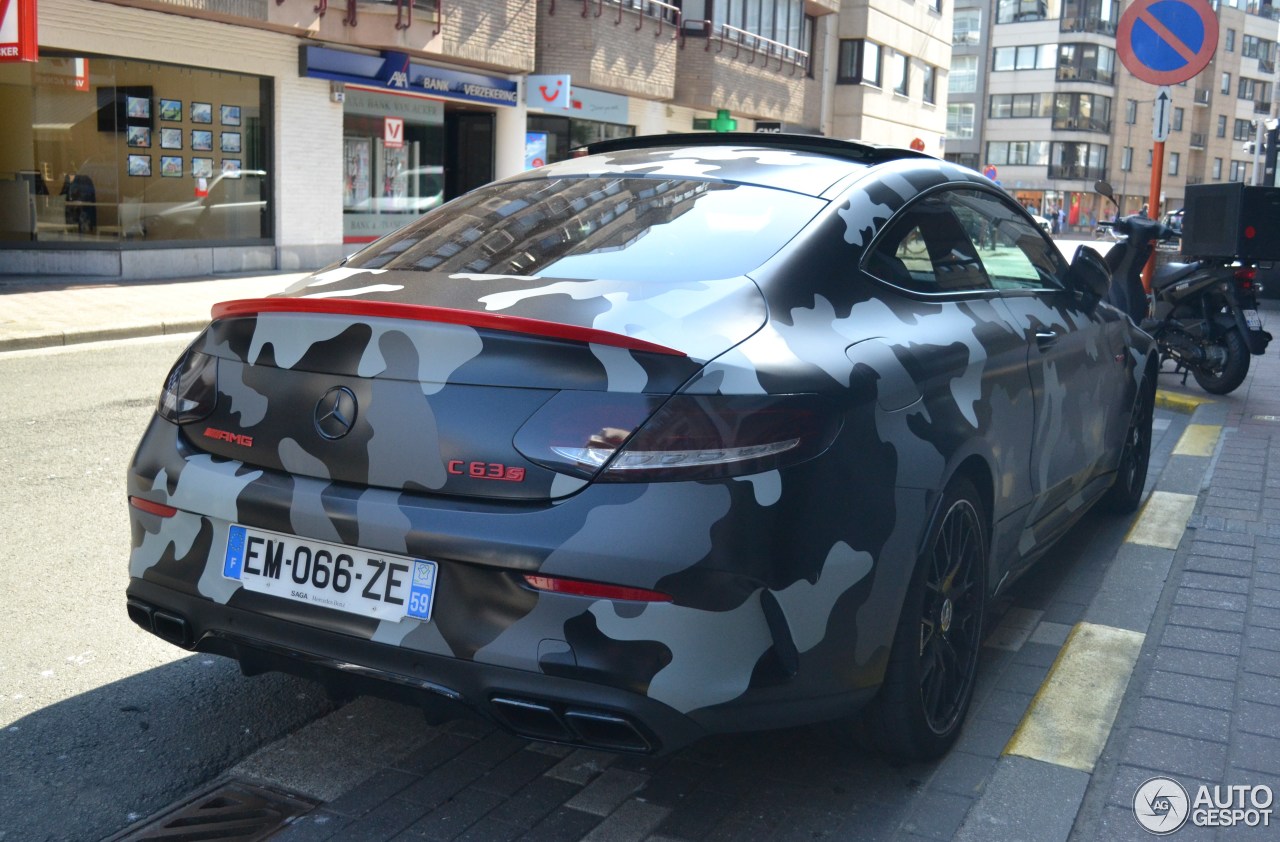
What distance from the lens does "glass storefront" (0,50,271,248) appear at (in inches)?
683

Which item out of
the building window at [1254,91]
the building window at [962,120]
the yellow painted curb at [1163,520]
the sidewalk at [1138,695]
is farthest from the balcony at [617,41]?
the building window at [1254,91]

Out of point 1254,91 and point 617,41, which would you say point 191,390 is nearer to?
point 617,41

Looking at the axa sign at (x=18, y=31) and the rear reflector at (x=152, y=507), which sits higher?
the axa sign at (x=18, y=31)

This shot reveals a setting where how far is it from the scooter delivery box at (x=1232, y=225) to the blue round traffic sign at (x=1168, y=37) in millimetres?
1330

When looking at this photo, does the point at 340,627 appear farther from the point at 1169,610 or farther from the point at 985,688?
the point at 1169,610

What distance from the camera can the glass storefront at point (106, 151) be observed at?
17359 millimetres

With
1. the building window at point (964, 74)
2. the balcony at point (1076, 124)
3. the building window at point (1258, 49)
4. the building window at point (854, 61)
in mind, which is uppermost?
the building window at point (1258, 49)

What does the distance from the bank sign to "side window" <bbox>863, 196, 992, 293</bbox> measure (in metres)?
18.3

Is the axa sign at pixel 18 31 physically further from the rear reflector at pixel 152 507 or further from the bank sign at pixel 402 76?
the rear reflector at pixel 152 507

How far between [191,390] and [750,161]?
1639mm

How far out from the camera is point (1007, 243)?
4.48 m

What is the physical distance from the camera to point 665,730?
8.77 feet

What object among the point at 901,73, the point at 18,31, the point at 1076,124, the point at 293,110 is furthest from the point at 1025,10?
the point at 18,31

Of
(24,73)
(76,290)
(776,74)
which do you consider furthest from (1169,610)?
(776,74)
